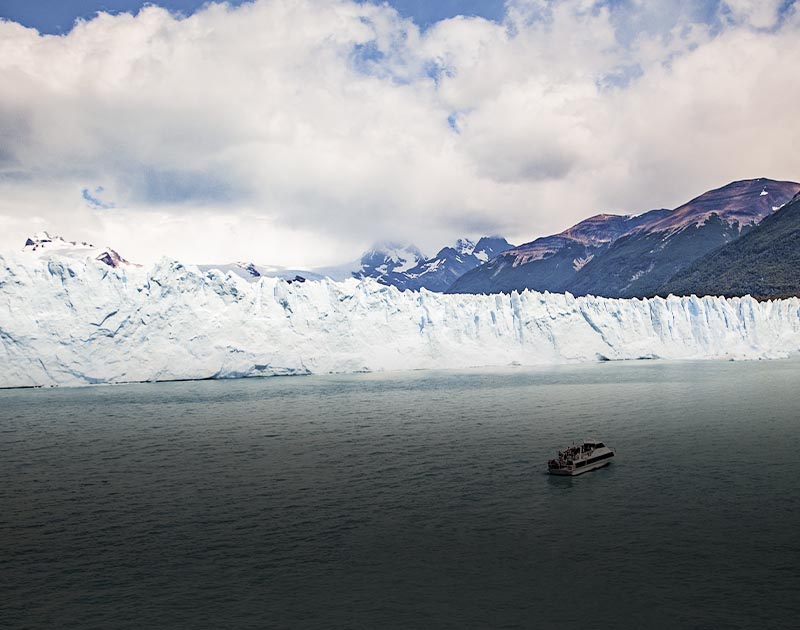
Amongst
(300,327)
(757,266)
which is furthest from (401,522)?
(757,266)

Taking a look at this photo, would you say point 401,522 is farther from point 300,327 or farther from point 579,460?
point 300,327

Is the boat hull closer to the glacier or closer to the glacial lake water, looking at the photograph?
the glacial lake water

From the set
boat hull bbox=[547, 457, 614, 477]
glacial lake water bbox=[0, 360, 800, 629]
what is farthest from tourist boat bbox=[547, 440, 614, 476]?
glacial lake water bbox=[0, 360, 800, 629]

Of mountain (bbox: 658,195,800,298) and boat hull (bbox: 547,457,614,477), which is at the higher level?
mountain (bbox: 658,195,800,298)

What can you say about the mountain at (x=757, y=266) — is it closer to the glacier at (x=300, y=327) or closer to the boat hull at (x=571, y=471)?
the glacier at (x=300, y=327)

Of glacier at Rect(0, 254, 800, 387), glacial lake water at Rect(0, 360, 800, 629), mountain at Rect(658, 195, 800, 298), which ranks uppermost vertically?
mountain at Rect(658, 195, 800, 298)

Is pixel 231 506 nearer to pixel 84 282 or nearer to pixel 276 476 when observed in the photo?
pixel 276 476

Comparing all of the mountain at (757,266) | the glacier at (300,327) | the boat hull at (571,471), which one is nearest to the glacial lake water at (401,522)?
the boat hull at (571,471)
